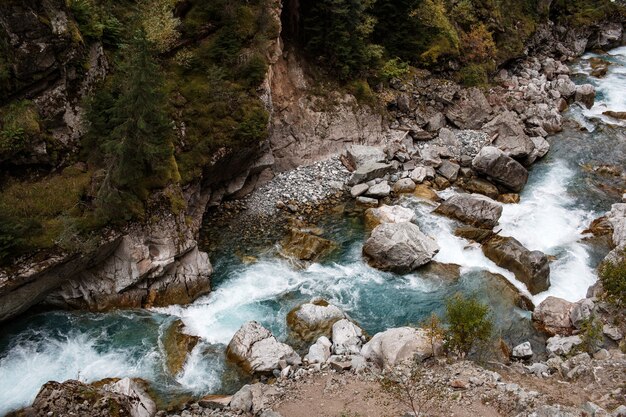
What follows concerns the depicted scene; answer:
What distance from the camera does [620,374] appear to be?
1533 cm

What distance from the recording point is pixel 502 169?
95.9 feet

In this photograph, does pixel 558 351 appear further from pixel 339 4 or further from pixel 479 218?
pixel 339 4

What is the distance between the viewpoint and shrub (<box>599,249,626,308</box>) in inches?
751

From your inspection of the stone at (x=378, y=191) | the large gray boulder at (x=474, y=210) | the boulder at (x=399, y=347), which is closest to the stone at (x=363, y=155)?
the stone at (x=378, y=191)

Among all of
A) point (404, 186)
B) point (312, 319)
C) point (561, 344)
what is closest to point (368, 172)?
point (404, 186)

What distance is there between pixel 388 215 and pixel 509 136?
11969mm

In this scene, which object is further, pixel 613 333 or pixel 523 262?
pixel 523 262

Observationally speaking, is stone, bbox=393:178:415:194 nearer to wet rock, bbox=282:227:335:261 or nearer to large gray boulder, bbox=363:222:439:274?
large gray boulder, bbox=363:222:439:274

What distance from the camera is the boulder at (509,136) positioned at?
103 ft

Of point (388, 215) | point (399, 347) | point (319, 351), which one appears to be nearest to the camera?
point (399, 347)

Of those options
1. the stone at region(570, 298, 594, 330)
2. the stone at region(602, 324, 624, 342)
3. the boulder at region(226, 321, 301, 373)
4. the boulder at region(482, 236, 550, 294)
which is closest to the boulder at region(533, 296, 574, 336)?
the stone at region(570, 298, 594, 330)

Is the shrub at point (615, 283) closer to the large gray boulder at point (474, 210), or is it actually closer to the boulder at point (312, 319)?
the large gray boulder at point (474, 210)

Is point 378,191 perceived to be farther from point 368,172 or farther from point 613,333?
point 613,333

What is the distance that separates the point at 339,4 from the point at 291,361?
2186cm
